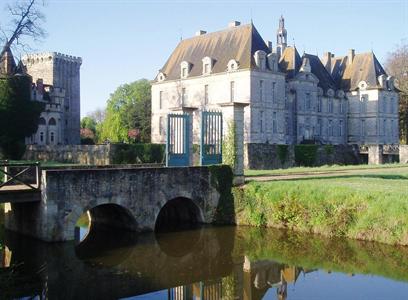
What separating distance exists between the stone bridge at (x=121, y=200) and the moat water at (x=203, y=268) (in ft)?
2.10

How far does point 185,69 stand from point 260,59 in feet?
25.9

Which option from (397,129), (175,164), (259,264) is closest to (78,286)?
(259,264)

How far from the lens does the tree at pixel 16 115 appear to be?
40.5 meters

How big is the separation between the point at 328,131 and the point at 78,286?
42.3 m

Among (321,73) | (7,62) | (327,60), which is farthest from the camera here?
(327,60)

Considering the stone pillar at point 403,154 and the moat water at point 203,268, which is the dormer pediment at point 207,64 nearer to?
the stone pillar at point 403,154

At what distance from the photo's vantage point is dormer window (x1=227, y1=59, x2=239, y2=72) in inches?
1606

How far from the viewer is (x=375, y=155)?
40.2 metres

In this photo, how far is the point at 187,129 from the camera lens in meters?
19.5

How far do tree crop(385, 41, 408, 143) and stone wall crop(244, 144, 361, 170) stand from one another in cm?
1728

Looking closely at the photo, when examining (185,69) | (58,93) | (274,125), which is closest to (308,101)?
(274,125)

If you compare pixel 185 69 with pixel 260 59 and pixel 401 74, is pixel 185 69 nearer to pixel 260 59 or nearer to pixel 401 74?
pixel 260 59

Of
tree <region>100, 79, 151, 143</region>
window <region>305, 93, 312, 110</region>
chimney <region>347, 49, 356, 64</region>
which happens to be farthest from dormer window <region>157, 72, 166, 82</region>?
chimney <region>347, 49, 356, 64</region>

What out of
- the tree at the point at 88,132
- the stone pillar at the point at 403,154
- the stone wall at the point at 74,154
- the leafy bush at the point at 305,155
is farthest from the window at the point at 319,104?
the tree at the point at 88,132
